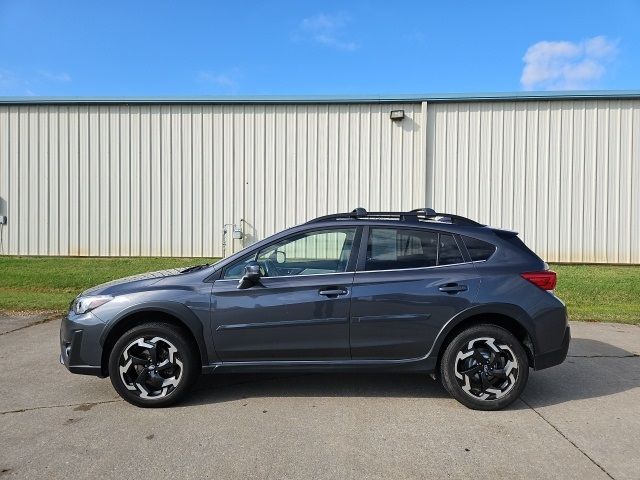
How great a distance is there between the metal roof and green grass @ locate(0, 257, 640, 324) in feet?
13.6

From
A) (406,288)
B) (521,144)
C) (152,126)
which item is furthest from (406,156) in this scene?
(406,288)

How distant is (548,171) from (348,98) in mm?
5394

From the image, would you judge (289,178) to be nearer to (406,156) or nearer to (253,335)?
(406,156)

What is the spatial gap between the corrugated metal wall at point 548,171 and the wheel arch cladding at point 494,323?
335 inches

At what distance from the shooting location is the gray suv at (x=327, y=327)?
13.8 ft

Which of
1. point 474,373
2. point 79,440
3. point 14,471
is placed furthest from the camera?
point 474,373

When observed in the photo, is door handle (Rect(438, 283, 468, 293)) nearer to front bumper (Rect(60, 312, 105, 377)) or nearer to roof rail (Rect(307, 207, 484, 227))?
roof rail (Rect(307, 207, 484, 227))

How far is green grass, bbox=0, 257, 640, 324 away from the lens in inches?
346

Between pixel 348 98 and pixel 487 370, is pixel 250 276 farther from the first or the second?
pixel 348 98

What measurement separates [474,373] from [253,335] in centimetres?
194

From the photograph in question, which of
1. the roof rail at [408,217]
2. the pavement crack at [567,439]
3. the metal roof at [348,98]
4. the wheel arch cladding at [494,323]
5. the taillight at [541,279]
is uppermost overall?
the metal roof at [348,98]

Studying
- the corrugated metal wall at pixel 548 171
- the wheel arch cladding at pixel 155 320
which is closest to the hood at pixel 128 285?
the wheel arch cladding at pixel 155 320

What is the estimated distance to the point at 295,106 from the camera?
12672mm

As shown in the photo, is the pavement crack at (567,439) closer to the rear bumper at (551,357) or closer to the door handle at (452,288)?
the rear bumper at (551,357)
